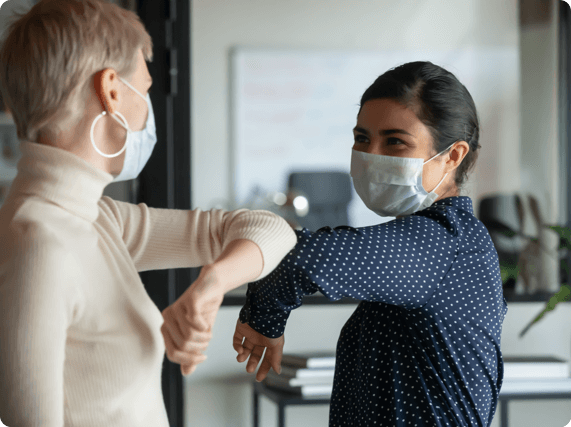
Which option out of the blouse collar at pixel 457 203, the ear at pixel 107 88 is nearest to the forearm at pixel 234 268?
the ear at pixel 107 88

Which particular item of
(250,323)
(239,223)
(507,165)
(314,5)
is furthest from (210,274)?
(507,165)

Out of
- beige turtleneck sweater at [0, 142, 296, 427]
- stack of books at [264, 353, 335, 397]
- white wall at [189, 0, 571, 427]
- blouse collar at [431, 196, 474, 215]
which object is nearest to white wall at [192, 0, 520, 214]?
white wall at [189, 0, 571, 427]

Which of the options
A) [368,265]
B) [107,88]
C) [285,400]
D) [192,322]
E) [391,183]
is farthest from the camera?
[285,400]

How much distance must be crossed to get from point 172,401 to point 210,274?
1.68 m

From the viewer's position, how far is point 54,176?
595 millimetres

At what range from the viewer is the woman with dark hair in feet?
2.43

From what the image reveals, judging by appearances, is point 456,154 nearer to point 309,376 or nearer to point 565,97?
point 309,376

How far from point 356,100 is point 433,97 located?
4.07 feet

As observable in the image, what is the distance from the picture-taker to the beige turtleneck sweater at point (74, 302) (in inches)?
20.5

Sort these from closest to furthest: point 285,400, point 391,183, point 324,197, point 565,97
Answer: point 391,183 < point 285,400 < point 324,197 < point 565,97

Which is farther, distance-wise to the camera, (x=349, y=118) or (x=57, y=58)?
(x=349, y=118)

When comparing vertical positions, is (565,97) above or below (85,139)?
above

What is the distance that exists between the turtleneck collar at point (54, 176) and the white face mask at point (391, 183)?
0.53m

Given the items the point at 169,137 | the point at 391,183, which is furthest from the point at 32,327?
the point at 169,137
